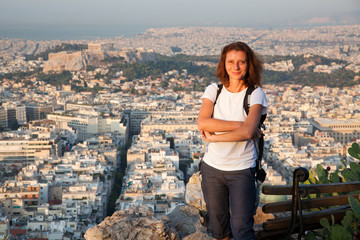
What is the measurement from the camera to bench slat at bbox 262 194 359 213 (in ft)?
8.48

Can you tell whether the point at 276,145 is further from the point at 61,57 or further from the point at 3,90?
the point at 61,57

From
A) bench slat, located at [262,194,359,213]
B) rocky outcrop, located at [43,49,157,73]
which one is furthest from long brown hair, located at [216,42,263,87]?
rocky outcrop, located at [43,49,157,73]

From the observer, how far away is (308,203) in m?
2.64

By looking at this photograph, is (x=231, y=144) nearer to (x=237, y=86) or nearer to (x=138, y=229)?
(x=237, y=86)

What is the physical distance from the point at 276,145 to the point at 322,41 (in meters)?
69.5

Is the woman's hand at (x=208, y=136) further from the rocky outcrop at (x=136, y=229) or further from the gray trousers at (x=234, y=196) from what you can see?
the rocky outcrop at (x=136, y=229)

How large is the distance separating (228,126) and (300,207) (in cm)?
47

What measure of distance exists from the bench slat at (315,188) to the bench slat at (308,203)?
0.16 ft

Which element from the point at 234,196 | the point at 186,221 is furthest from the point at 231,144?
the point at 186,221

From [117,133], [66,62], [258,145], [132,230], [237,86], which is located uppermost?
[237,86]

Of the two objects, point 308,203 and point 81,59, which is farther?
point 81,59

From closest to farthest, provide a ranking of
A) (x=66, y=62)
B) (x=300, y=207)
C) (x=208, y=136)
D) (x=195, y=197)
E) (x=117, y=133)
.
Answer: (x=300, y=207) < (x=208, y=136) < (x=195, y=197) < (x=117, y=133) < (x=66, y=62)

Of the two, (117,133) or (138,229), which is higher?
(138,229)

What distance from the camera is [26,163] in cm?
1770
